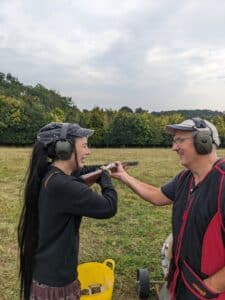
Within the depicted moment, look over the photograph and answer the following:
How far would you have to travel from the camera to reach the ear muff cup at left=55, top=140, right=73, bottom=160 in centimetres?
286

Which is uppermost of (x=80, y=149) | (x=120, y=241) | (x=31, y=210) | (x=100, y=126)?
(x=100, y=126)

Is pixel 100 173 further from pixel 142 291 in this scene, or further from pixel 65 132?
pixel 142 291

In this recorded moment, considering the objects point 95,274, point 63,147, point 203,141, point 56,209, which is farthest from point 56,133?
point 95,274

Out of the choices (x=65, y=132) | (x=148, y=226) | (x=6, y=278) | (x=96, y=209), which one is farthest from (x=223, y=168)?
(x=148, y=226)

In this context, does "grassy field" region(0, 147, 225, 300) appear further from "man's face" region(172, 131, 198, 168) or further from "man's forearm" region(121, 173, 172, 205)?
"man's face" region(172, 131, 198, 168)

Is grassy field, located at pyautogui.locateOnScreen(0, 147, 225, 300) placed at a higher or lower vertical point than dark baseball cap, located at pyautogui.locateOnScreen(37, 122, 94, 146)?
lower

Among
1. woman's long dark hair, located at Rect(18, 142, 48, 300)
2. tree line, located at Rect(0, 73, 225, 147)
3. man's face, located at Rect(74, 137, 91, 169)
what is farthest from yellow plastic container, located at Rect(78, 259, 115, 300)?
tree line, located at Rect(0, 73, 225, 147)

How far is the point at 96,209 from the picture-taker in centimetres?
278

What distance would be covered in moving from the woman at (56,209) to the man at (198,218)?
511 millimetres

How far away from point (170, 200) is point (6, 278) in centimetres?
287

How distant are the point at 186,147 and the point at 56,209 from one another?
0.98 m

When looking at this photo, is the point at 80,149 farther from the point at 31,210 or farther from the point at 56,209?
the point at 31,210

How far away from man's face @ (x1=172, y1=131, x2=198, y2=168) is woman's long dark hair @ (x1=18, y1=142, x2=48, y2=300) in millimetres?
958

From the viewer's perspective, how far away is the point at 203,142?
8.86 ft
